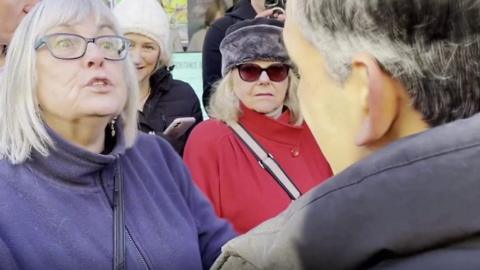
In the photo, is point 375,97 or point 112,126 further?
point 112,126

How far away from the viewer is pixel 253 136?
2.72 metres

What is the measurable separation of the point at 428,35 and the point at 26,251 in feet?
4.05

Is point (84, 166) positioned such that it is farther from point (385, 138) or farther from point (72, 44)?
point (385, 138)

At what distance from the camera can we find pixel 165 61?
3420 mm

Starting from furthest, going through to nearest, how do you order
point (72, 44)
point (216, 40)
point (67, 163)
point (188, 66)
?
point (188, 66) < point (216, 40) < point (72, 44) < point (67, 163)

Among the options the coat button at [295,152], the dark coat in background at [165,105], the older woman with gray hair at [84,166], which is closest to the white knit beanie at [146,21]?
the dark coat in background at [165,105]

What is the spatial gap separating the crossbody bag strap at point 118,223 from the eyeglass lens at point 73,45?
0.35 metres

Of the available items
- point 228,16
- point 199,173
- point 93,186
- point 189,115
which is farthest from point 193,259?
point 228,16

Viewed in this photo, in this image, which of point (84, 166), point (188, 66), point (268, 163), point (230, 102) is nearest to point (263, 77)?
point (230, 102)

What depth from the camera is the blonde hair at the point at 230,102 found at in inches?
110

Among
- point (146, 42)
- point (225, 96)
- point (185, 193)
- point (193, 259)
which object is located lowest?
point (193, 259)

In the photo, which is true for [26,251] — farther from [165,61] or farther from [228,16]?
[228,16]

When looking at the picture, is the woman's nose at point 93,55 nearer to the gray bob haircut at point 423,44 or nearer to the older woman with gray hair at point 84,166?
the older woman with gray hair at point 84,166

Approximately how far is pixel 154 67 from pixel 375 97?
2.62 m
